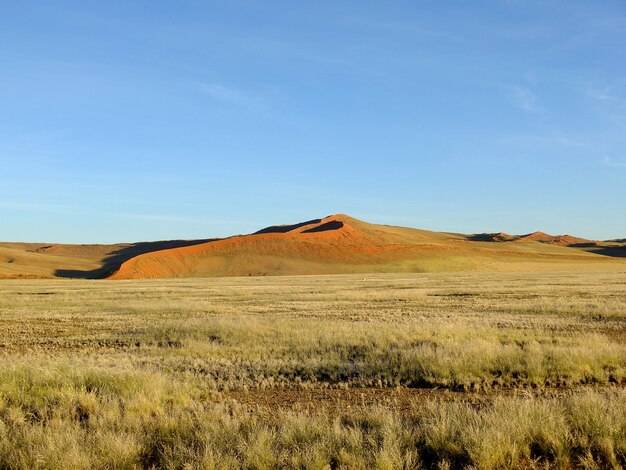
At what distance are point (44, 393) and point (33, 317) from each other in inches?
786

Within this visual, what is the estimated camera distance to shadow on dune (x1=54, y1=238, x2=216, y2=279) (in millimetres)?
97938

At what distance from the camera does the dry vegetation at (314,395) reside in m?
6.54

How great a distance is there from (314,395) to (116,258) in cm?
15347

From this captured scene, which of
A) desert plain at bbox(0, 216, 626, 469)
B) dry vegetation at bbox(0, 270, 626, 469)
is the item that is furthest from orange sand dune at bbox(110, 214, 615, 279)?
dry vegetation at bbox(0, 270, 626, 469)

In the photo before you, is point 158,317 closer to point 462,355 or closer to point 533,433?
point 462,355

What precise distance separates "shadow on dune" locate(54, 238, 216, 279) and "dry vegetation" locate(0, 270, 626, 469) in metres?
76.9

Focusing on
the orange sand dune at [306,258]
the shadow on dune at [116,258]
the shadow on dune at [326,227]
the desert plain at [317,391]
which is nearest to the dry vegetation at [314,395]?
the desert plain at [317,391]

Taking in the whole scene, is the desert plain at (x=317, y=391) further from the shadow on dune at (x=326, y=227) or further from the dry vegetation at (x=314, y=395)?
the shadow on dune at (x=326, y=227)

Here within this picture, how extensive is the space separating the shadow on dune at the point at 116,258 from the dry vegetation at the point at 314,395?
252 feet

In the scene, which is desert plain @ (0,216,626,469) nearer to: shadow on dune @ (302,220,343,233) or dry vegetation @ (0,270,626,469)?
dry vegetation @ (0,270,626,469)

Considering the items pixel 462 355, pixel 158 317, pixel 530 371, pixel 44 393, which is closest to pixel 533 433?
pixel 530 371

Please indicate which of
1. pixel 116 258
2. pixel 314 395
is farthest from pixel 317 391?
pixel 116 258

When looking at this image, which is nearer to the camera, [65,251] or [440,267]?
[440,267]

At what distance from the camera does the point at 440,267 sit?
311 feet
